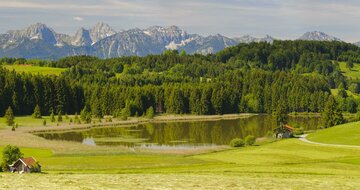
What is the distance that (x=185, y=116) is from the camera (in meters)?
180

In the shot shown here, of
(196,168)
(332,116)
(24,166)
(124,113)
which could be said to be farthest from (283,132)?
(24,166)

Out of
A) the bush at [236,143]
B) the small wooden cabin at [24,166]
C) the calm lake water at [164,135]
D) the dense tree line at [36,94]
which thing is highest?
the dense tree line at [36,94]

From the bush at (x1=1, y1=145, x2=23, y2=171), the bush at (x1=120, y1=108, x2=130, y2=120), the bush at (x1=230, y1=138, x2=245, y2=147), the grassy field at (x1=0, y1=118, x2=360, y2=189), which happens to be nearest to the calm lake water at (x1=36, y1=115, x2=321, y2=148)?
the bush at (x1=230, y1=138, x2=245, y2=147)

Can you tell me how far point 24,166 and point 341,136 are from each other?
7203 cm

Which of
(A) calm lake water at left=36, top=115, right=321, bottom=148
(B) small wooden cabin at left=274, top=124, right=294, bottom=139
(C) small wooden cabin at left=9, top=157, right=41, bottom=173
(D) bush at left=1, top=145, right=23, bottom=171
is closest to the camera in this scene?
(C) small wooden cabin at left=9, top=157, right=41, bottom=173

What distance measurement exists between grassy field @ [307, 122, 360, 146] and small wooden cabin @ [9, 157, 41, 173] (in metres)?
63.9

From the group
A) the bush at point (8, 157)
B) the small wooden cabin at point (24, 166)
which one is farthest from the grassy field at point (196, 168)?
the bush at point (8, 157)

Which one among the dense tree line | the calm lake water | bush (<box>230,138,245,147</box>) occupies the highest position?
the dense tree line

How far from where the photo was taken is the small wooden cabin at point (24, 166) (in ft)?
164

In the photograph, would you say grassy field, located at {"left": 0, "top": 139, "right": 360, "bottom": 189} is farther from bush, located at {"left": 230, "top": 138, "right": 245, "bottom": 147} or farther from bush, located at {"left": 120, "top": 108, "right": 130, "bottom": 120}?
bush, located at {"left": 120, "top": 108, "right": 130, "bottom": 120}

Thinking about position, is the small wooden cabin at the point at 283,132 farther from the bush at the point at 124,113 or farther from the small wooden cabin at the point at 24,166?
the small wooden cabin at the point at 24,166

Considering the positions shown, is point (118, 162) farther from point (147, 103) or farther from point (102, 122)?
point (147, 103)

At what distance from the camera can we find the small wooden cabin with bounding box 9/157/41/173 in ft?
164

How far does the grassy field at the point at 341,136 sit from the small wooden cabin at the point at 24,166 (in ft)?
210
